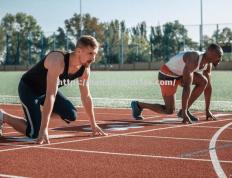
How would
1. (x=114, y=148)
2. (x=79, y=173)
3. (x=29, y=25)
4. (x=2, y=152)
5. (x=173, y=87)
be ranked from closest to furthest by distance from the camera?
(x=79, y=173)
(x=2, y=152)
(x=114, y=148)
(x=173, y=87)
(x=29, y=25)

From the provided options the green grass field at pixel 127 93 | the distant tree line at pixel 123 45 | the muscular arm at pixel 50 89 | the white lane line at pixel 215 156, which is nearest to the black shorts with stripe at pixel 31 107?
the muscular arm at pixel 50 89

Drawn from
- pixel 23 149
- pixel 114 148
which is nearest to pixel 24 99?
pixel 23 149

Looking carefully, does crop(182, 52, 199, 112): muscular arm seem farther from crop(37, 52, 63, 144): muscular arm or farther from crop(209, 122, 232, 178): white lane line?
crop(37, 52, 63, 144): muscular arm

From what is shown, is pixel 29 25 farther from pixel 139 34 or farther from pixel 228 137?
pixel 228 137

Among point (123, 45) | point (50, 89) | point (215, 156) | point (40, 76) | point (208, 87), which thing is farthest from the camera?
point (123, 45)

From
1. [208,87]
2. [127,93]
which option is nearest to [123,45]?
[127,93]

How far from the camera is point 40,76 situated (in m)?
6.36

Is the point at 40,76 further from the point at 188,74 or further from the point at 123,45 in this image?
the point at 123,45

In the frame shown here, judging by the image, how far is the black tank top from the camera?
19.9 ft

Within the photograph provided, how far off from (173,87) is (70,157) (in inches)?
182

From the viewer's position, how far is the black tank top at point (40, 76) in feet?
19.9

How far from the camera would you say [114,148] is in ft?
19.1

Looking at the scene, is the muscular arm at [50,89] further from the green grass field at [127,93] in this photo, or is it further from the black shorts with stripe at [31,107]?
the green grass field at [127,93]

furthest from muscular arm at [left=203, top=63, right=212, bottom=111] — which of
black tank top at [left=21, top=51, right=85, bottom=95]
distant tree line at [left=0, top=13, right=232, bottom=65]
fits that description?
distant tree line at [left=0, top=13, right=232, bottom=65]
